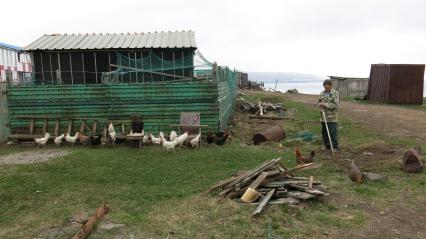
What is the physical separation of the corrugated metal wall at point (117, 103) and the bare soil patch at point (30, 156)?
1741 mm

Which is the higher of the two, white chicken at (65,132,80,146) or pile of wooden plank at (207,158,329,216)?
pile of wooden plank at (207,158,329,216)

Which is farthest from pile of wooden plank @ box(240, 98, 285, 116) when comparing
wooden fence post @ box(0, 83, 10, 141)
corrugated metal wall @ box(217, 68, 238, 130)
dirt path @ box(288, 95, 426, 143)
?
wooden fence post @ box(0, 83, 10, 141)

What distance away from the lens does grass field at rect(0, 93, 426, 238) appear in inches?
246

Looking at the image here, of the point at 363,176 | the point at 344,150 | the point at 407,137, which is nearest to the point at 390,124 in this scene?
the point at 407,137

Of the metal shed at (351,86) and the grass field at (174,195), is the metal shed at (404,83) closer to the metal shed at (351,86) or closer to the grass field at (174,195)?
the metal shed at (351,86)

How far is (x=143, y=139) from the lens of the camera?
482 inches

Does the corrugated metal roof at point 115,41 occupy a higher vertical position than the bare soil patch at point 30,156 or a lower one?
higher

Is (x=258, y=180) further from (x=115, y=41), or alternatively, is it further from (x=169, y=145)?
(x=115, y=41)

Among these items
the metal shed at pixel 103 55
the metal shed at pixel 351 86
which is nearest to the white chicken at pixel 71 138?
the metal shed at pixel 103 55

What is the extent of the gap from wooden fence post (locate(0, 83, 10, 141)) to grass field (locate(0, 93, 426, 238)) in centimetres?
334

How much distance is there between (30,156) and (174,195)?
5.60 m

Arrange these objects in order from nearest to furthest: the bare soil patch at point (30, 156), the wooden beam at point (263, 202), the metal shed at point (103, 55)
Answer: the wooden beam at point (263, 202) < the bare soil patch at point (30, 156) < the metal shed at point (103, 55)

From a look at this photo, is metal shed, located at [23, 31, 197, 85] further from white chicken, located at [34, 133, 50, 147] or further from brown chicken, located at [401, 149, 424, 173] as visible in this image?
brown chicken, located at [401, 149, 424, 173]

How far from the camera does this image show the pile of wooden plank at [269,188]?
7.06 m
